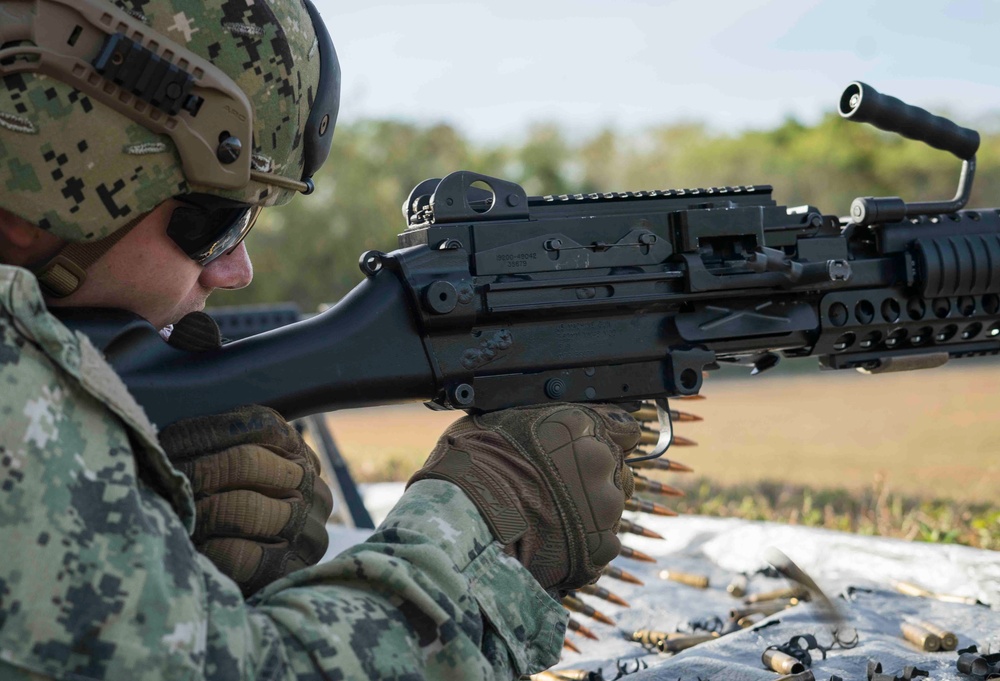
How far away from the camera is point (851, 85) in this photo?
332 cm

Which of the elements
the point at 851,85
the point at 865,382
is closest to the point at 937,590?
the point at 851,85

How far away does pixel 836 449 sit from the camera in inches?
462

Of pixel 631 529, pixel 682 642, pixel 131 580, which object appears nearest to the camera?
pixel 131 580

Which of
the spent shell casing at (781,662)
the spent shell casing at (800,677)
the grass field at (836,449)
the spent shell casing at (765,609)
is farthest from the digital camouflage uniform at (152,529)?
the grass field at (836,449)

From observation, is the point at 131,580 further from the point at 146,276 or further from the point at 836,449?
the point at 836,449

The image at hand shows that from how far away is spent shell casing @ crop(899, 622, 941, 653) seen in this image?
10.9ft

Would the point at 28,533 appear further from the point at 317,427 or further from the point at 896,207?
the point at 317,427

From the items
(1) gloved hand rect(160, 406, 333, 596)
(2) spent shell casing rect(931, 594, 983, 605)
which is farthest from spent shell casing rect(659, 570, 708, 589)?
(1) gloved hand rect(160, 406, 333, 596)

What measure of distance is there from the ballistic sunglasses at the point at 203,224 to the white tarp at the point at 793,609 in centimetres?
181

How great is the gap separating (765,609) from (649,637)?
18.8 inches

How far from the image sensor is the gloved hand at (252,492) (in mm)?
1956

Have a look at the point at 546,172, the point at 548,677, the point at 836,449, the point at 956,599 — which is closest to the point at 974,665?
the point at 956,599

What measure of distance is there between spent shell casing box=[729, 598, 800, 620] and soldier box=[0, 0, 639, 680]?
5.81 feet

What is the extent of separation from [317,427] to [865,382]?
12846mm
